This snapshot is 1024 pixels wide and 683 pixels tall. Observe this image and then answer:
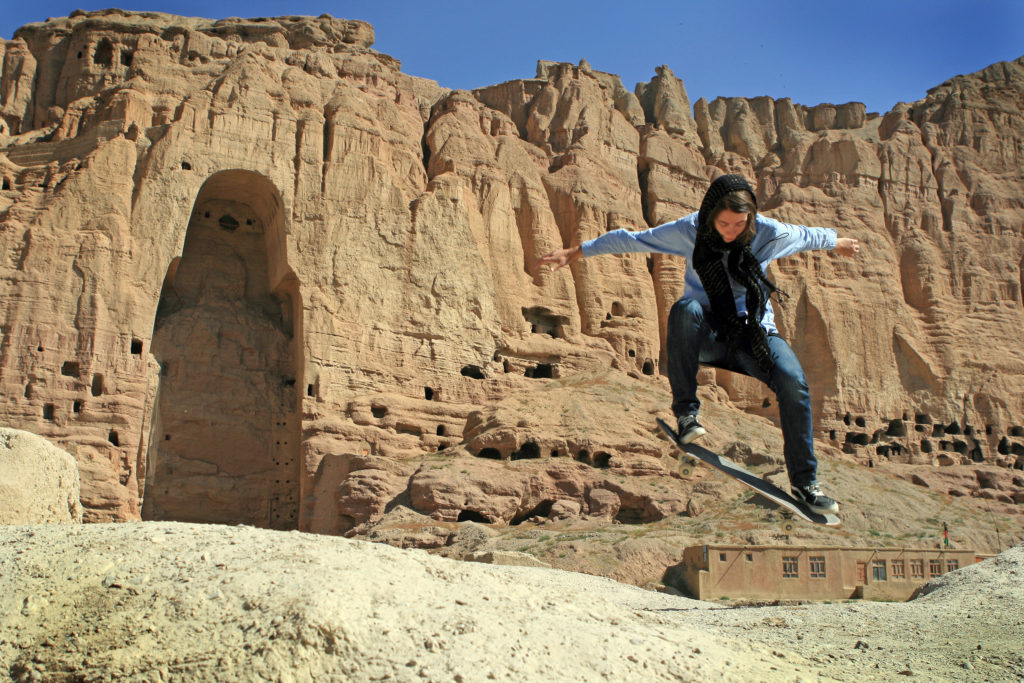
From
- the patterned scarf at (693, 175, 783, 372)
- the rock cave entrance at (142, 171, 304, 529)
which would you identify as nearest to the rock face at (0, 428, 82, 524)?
the patterned scarf at (693, 175, 783, 372)

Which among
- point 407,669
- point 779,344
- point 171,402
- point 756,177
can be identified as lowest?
point 407,669

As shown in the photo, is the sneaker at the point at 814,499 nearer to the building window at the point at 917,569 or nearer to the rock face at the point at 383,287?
the building window at the point at 917,569

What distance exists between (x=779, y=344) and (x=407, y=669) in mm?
4126

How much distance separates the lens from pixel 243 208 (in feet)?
127

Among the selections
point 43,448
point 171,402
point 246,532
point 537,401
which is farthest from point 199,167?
point 246,532

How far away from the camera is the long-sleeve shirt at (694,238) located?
5988 millimetres

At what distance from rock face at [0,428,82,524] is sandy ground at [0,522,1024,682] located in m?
4.46

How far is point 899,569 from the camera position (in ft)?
80.7

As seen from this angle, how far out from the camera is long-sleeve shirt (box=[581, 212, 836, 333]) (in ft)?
19.6

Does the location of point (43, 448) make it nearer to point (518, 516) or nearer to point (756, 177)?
point (518, 516)

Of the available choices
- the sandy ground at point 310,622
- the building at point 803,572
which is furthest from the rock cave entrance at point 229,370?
the sandy ground at point 310,622

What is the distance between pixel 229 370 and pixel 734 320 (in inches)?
1239

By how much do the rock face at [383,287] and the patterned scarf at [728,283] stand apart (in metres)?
23.2

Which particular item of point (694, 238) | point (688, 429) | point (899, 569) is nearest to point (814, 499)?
point (688, 429)
